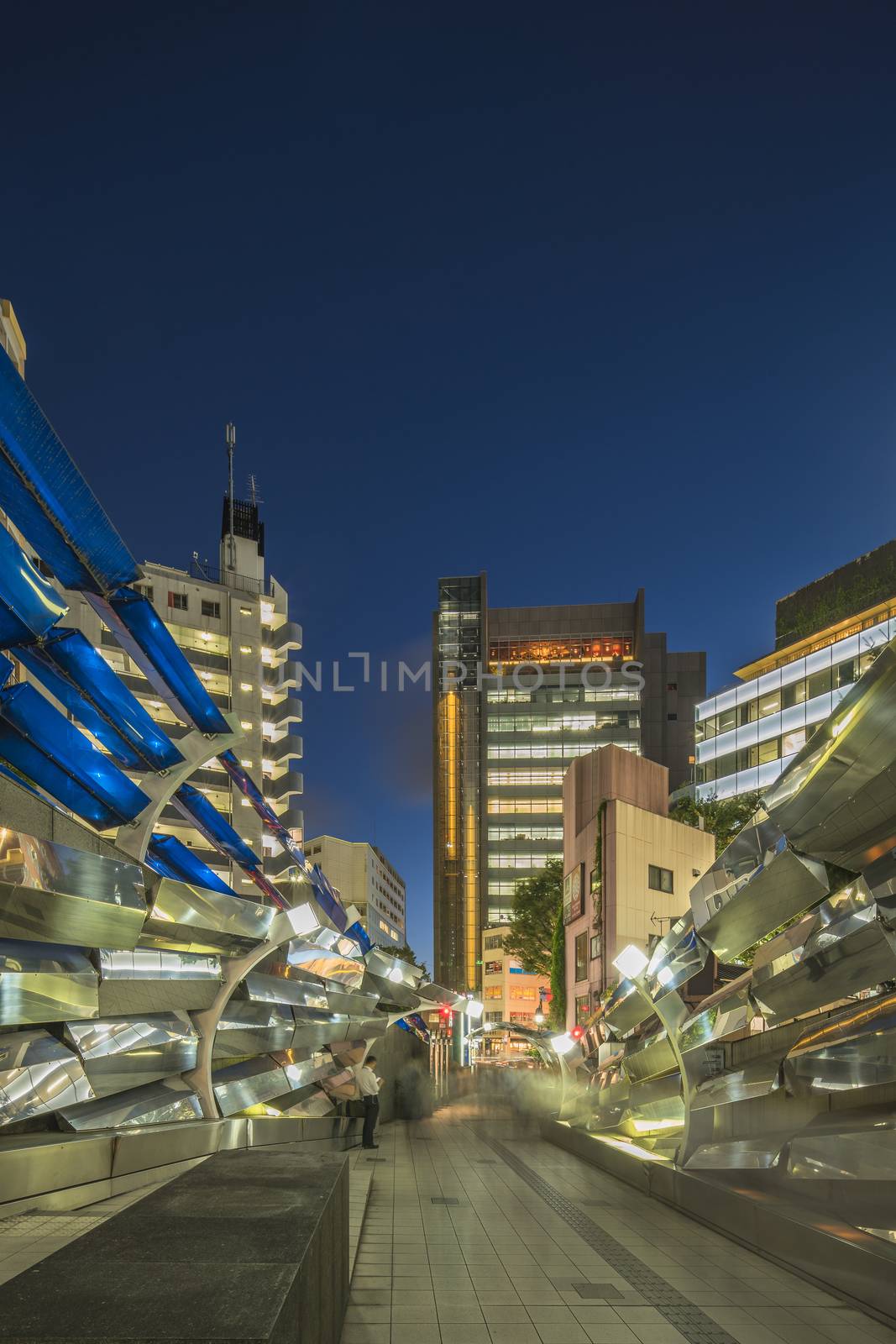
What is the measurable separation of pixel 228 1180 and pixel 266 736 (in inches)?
2677

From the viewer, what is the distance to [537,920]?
2520 inches

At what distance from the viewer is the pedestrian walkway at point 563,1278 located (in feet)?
21.5

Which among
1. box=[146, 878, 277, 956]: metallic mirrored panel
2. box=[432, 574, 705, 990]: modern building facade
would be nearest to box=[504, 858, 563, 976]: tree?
box=[432, 574, 705, 990]: modern building facade

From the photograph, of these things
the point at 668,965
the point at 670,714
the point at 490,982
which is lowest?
the point at 490,982

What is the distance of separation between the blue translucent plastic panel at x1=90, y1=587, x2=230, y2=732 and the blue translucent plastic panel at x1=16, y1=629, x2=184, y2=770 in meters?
0.63

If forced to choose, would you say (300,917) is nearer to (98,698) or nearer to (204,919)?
(204,919)

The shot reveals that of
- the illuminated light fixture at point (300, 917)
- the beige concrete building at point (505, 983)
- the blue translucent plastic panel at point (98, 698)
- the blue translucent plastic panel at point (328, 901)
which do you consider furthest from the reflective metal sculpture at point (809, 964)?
the beige concrete building at point (505, 983)

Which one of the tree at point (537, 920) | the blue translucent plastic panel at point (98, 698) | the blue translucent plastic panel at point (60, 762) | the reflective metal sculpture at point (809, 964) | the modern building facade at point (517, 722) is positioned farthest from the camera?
the modern building facade at point (517, 722)

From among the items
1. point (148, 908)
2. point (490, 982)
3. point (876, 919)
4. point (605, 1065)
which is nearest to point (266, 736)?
point (490, 982)

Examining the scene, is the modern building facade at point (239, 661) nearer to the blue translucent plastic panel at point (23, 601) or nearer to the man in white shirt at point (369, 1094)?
the man in white shirt at point (369, 1094)

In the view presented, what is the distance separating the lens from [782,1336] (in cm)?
643

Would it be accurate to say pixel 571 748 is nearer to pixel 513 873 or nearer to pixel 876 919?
pixel 513 873

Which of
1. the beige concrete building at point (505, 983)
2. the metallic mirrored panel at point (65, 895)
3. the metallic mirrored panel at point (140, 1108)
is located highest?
the metallic mirrored panel at point (65, 895)

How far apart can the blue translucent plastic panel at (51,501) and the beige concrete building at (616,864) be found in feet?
72.6
